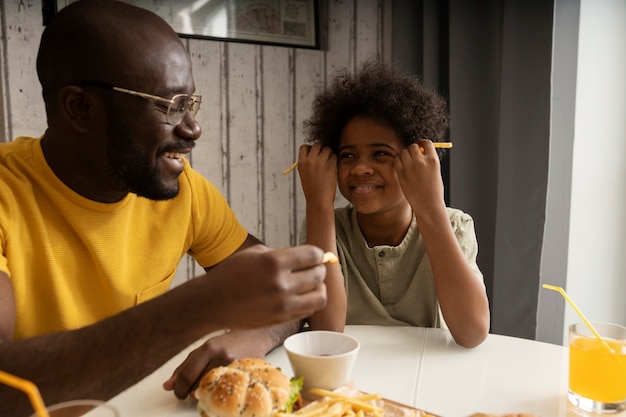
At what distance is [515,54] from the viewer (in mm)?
1984

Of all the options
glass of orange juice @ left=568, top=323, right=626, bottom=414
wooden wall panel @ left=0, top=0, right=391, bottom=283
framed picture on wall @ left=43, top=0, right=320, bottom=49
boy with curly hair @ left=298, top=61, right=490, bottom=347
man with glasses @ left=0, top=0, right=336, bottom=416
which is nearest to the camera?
glass of orange juice @ left=568, top=323, right=626, bottom=414

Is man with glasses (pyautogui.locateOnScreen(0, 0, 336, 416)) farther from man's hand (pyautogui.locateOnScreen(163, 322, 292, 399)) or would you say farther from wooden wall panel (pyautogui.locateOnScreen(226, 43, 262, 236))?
wooden wall panel (pyautogui.locateOnScreen(226, 43, 262, 236))

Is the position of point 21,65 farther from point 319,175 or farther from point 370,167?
point 370,167

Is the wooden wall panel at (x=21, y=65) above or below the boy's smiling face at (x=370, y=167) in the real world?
above

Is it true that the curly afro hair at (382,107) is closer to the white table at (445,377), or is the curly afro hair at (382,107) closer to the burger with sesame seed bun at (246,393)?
the white table at (445,377)

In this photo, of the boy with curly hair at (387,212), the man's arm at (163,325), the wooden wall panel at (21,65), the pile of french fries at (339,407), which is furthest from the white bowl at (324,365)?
the wooden wall panel at (21,65)

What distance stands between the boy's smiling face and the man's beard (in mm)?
527

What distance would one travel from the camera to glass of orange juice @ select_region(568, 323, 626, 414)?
0.90m

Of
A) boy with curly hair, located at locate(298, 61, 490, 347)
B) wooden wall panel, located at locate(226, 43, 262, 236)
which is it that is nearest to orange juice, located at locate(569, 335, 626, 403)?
boy with curly hair, located at locate(298, 61, 490, 347)

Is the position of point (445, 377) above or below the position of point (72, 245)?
below

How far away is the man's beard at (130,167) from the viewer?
117 centimetres

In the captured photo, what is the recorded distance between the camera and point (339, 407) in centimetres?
82

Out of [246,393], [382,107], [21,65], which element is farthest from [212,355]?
[21,65]

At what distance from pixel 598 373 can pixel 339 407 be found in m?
0.45
